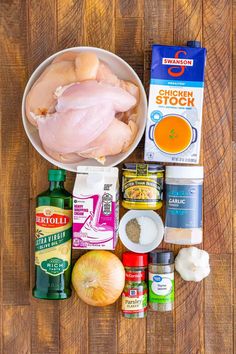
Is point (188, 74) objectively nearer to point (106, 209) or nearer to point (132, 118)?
point (132, 118)

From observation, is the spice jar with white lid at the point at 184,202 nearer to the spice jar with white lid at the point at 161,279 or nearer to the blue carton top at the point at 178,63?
the spice jar with white lid at the point at 161,279

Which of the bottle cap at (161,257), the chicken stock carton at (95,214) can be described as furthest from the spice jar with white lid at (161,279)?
the chicken stock carton at (95,214)

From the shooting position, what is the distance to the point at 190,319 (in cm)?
136

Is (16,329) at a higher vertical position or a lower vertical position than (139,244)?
lower

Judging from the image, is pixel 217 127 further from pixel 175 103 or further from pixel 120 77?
pixel 120 77

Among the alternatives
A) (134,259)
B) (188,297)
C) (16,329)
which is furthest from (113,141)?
(16,329)

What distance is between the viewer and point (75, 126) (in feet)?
3.98

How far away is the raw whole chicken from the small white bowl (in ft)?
0.58

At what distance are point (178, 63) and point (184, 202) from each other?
367mm

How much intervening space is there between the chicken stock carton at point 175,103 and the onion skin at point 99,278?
1.01 feet

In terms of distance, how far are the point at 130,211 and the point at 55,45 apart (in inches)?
19.8

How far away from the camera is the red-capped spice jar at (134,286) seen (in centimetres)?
130

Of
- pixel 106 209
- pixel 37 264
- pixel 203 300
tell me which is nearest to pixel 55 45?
pixel 106 209

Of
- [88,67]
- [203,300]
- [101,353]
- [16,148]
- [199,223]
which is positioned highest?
[88,67]
